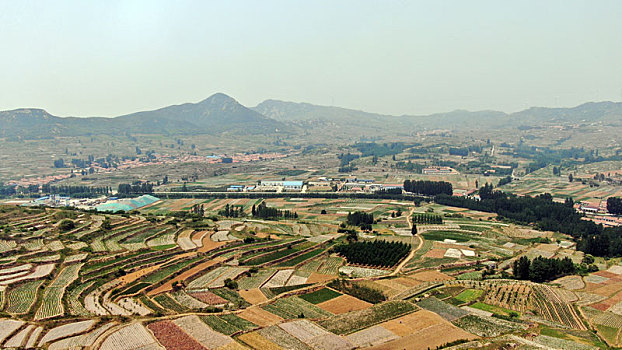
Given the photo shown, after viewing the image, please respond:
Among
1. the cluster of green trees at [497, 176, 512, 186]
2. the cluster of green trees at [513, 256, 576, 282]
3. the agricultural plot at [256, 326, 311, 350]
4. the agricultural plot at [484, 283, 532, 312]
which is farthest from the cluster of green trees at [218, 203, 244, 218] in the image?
the cluster of green trees at [497, 176, 512, 186]

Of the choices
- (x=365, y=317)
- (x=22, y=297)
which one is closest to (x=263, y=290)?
(x=365, y=317)

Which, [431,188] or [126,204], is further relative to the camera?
[431,188]

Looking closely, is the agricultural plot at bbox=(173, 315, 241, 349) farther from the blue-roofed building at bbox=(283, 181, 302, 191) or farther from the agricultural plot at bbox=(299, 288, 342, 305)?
the blue-roofed building at bbox=(283, 181, 302, 191)

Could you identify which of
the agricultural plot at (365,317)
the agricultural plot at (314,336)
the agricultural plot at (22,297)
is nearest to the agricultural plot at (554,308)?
the agricultural plot at (365,317)

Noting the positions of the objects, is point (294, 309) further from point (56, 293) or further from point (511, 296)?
point (56, 293)

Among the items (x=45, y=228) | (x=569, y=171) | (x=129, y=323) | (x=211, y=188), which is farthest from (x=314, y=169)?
(x=129, y=323)

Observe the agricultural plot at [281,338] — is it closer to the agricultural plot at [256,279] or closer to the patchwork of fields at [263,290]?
the patchwork of fields at [263,290]

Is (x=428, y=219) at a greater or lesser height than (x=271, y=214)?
greater

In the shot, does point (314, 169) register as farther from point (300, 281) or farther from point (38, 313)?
point (38, 313)
